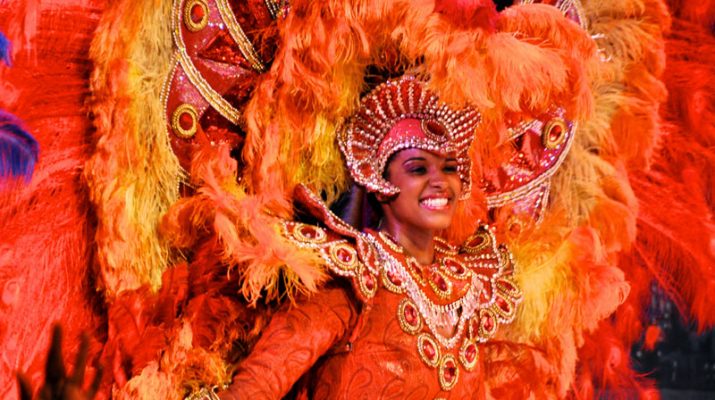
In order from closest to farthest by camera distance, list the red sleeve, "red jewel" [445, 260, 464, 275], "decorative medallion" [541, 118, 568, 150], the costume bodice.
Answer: the red sleeve → the costume bodice → "red jewel" [445, 260, 464, 275] → "decorative medallion" [541, 118, 568, 150]

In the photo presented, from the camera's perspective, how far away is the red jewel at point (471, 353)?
2.93m

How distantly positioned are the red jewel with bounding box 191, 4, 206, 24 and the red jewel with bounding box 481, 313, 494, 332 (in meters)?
1.06

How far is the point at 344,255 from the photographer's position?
274 cm

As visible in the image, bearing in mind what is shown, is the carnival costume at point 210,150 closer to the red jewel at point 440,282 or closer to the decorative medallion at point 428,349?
the decorative medallion at point 428,349

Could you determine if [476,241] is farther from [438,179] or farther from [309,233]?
[309,233]

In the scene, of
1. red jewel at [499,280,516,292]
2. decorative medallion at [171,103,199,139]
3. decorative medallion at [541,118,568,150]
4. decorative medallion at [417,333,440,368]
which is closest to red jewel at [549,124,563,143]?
decorative medallion at [541,118,568,150]

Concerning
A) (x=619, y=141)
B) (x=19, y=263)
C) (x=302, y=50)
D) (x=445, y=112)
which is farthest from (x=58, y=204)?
(x=619, y=141)

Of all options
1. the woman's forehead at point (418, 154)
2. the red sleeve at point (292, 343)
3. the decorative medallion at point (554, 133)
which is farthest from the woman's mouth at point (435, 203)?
the decorative medallion at point (554, 133)

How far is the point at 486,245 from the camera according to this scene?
3.18 metres

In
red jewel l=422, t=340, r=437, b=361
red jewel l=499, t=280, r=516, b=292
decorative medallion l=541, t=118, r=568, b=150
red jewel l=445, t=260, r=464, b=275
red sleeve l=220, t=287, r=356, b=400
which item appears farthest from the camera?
decorative medallion l=541, t=118, r=568, b=150

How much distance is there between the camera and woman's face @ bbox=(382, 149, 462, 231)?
9.43ft

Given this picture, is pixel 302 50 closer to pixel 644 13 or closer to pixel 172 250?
pixel 172 250

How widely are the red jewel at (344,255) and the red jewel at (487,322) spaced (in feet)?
1.57

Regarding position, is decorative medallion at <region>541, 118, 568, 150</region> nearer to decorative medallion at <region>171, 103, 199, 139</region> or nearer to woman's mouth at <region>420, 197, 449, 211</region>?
woman's mouth at <region>420, 197, 449, 211</region>
